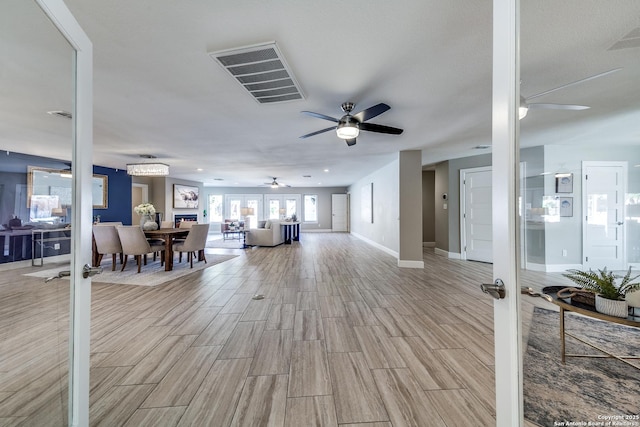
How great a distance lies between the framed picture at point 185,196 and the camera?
9336 mm

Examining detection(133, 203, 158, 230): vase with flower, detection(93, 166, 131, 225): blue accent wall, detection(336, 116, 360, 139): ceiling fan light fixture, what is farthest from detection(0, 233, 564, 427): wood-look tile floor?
detection(93, 166, 131, 225): blue accent wall

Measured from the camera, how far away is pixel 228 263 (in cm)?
550

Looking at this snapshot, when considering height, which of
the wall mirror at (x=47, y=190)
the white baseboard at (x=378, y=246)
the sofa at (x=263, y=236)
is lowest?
the white baseboard at (x=378, y=246)

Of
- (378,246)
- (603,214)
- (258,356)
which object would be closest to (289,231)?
(378,246)

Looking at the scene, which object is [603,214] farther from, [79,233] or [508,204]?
[79,233]

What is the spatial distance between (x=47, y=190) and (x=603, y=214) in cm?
746

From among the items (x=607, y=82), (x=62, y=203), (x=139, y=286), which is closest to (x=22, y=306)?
(x=139, y=286)

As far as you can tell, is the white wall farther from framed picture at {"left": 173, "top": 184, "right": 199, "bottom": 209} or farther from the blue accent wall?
the blue accent wall

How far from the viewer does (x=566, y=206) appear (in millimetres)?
4609

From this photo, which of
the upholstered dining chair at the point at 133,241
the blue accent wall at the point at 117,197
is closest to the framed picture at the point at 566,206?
the upholstered dining chair at the point at 133,241

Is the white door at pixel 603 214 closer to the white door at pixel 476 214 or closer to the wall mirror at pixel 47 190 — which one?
the white door at pixel 476 214

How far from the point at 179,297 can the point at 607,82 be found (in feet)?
17.7

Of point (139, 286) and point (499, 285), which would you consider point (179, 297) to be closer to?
point (139, 286)

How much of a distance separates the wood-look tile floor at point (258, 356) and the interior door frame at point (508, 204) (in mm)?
134
